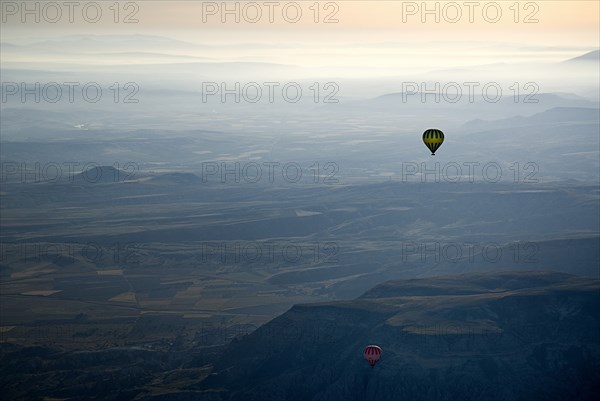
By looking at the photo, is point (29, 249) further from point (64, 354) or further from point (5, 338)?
point (64, 354)

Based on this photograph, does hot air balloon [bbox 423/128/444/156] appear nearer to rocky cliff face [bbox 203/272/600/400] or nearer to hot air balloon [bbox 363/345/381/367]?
rocky cliff face [bbox 203/272/600/400]

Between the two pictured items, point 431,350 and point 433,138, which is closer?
point 431,350

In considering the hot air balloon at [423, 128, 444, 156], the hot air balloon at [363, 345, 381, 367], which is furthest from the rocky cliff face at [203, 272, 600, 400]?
the hot air balloon at [423, 128, 444, 156]

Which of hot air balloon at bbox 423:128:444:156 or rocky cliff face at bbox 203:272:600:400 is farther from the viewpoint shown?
hot air balloon at bbox 423:128:444:156

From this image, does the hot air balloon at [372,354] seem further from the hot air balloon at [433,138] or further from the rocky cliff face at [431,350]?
the hot air balloon at [433,138]

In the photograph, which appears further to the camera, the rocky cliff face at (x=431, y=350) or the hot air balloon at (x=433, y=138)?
the hot air balloon at (x=433, y=138)

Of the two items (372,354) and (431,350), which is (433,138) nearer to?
(431,350)

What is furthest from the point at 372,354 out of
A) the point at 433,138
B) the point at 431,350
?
the point at 433,138

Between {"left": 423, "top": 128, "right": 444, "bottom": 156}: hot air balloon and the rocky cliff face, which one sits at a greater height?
{"left": 423, "top": 128, "right": 444, "bottom": 156}: hot air balloon

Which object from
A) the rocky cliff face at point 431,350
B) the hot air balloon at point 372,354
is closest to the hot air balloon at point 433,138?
the rocky cliff face at point 431,350

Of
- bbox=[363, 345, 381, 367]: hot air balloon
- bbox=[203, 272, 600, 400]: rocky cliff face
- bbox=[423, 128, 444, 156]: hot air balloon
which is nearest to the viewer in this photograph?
bbox=[203, 272, 600, 400]: rocky cliff face
